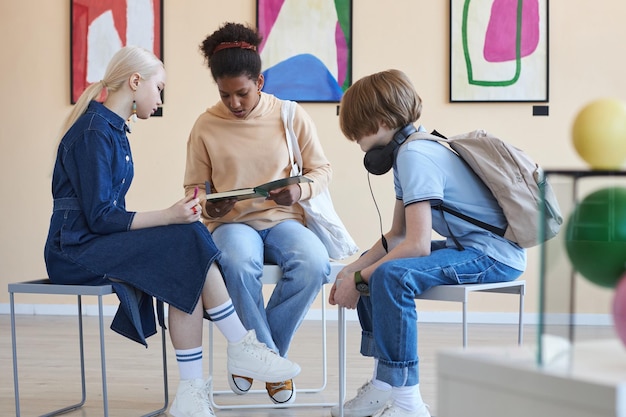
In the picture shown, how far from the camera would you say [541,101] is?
3.99m

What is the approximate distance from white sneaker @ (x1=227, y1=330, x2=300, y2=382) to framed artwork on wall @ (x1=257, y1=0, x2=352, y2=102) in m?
2.33

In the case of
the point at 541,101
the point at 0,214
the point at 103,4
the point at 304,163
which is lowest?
the point at 0,214

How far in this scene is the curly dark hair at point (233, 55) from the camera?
2.25 metres

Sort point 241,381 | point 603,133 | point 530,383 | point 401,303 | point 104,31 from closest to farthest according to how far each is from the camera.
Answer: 1. point 530,383
2. point 603,133
3. point 401,303
4. point 241,381
5. point 104,31

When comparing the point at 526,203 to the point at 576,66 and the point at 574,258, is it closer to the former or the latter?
the point at 574,258

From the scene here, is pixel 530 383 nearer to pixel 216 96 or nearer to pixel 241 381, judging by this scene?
pixel 241 381

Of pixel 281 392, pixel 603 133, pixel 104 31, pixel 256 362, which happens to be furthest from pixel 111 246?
pixel 104 31

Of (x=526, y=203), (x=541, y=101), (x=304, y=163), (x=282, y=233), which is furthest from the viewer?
(x=541, y=101)

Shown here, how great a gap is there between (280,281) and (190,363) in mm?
372

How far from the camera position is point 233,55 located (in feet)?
7.41

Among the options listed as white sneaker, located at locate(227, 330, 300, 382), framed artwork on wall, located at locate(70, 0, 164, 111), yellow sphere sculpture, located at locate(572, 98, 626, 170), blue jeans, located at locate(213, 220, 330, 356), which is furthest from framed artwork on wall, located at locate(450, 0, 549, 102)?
yellow sphere sculpture, located at locate(572, 98, 626, 170)

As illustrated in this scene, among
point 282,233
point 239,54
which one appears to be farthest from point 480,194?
point 239,54

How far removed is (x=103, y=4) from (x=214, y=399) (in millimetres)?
2637

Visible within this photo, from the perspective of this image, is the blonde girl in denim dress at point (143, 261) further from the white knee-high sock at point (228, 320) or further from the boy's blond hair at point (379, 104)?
the boy's blond hair at point (379, 104)
